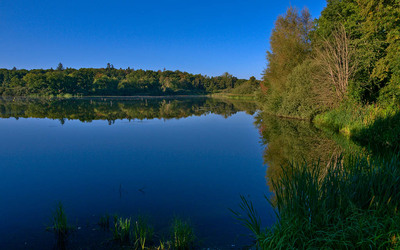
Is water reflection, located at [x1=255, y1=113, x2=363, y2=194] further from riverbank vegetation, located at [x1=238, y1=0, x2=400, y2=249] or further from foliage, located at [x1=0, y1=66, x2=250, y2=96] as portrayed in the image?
foliage, located at [x1=0, y1=66, x2=250, y2=96]

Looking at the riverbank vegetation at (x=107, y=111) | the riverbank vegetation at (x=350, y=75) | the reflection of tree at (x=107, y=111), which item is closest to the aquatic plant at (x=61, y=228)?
the riverbank vegetation at (x=350, y=75)

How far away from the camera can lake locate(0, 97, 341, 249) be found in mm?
5176

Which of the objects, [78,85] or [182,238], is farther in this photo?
[78,85]

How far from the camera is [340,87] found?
708 inches

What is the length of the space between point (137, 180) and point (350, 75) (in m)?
17.2

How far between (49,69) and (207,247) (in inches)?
5401

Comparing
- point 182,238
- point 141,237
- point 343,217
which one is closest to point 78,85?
point 141,237

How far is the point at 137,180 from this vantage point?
8.30 m

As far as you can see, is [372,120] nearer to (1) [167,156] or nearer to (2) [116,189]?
(1) [167,156]

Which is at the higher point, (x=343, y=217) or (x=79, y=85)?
(x=79, y=85)

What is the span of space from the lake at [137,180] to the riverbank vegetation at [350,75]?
2.58 m

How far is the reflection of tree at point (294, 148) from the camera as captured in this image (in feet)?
32.6

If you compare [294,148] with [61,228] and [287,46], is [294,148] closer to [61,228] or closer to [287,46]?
[61,228]

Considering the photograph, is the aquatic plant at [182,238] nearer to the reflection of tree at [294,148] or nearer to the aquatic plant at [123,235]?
the aquatic plant at [123,235]
